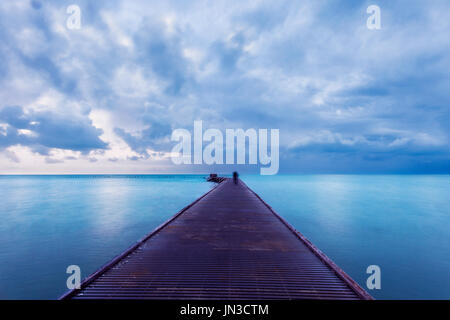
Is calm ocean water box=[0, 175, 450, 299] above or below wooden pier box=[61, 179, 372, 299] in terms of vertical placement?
below

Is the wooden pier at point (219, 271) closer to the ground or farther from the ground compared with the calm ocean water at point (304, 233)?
farther from the ground

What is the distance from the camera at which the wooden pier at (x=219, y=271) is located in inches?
170

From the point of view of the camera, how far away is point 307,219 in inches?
789

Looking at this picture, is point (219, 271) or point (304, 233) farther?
point (304, 233)

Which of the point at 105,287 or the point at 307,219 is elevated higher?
the point at 105,287

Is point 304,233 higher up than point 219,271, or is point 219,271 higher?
point 219,271

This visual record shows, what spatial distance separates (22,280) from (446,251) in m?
23.1

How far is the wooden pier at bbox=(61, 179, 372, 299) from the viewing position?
4.32 metres

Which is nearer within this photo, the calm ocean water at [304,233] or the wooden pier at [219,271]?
the wooden pier at [219,271]

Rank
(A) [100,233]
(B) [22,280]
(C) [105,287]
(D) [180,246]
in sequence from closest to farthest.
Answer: (C) [105,287], (D) [180,246], (B) [22,280], (A) [100,233]

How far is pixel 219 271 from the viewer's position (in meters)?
5.16
